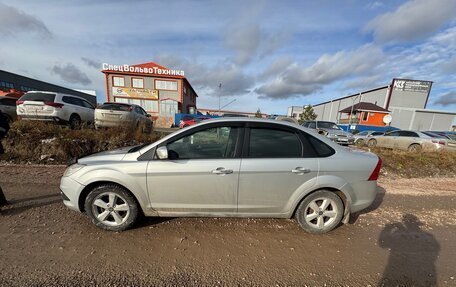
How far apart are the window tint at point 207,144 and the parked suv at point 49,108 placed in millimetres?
7478

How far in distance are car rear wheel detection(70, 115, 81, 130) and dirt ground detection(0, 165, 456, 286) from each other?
515 centimetres

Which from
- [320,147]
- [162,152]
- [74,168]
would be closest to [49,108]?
[74,168]

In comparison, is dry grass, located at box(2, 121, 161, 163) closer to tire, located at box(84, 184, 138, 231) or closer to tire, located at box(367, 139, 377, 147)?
tire, located at box(84, 184, 138, 231)

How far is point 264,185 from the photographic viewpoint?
9.45ft

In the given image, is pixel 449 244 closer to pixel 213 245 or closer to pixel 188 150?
pixel 213 245

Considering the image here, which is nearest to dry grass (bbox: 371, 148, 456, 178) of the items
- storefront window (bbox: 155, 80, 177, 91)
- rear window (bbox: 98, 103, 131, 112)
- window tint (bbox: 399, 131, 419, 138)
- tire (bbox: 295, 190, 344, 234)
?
window tint (bbox: 399, 131, 419, 138)

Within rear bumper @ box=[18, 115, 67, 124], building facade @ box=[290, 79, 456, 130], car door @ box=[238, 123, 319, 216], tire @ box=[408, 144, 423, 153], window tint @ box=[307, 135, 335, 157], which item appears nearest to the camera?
car door @ box=[238, 123, 319, 216]

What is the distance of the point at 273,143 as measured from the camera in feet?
9.80

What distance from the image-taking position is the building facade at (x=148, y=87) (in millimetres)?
31516

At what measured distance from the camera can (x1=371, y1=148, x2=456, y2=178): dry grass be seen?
6.54m

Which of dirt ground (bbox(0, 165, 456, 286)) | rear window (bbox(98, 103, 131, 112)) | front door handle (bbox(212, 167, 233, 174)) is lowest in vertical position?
dirt ground (bbox(0, 165, 456, 286))

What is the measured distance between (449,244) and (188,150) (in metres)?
3.97

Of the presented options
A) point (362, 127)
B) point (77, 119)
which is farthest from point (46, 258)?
point (362, 127)

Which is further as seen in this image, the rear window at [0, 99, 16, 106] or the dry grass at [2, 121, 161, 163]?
the rear window at [0, 99, 16, 106]
